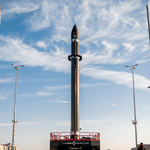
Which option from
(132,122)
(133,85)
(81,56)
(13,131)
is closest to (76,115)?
(81,56)

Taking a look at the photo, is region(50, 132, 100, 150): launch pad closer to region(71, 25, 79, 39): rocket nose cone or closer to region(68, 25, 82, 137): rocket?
region(68, 25, 82, 137): rocket

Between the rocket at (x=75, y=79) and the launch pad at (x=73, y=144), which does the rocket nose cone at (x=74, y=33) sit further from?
the launch pad at (x=73, y=144)

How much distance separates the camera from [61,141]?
29.4 m

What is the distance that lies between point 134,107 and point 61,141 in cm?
2367

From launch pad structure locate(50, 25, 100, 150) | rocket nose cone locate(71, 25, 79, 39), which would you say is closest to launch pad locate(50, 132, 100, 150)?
launch pad structure locate(50, 25, 100, 150)

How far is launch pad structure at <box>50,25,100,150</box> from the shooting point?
1153 inches

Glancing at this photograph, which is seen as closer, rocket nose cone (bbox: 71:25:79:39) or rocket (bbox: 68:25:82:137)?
rocket (bbox: 68:25:82:137)

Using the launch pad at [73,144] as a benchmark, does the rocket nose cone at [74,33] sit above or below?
above

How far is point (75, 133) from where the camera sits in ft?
111

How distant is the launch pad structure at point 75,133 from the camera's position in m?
29.3

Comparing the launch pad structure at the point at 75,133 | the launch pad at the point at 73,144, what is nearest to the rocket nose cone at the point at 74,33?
the launch pad structure at the point at 75,133

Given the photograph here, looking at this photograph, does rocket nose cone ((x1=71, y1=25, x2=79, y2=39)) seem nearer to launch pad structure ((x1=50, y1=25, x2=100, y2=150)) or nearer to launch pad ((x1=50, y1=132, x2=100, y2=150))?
launch pad structure ((x1=50, y1=25, x2=100, y2=150))

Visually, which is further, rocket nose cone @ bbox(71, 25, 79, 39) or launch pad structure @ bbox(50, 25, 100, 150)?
rocket nose cone @ bbox(71, 25, 79, 39)

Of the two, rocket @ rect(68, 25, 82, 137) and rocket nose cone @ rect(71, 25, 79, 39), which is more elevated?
rocket nose cone @ rect(71, 25, 79, 39)
